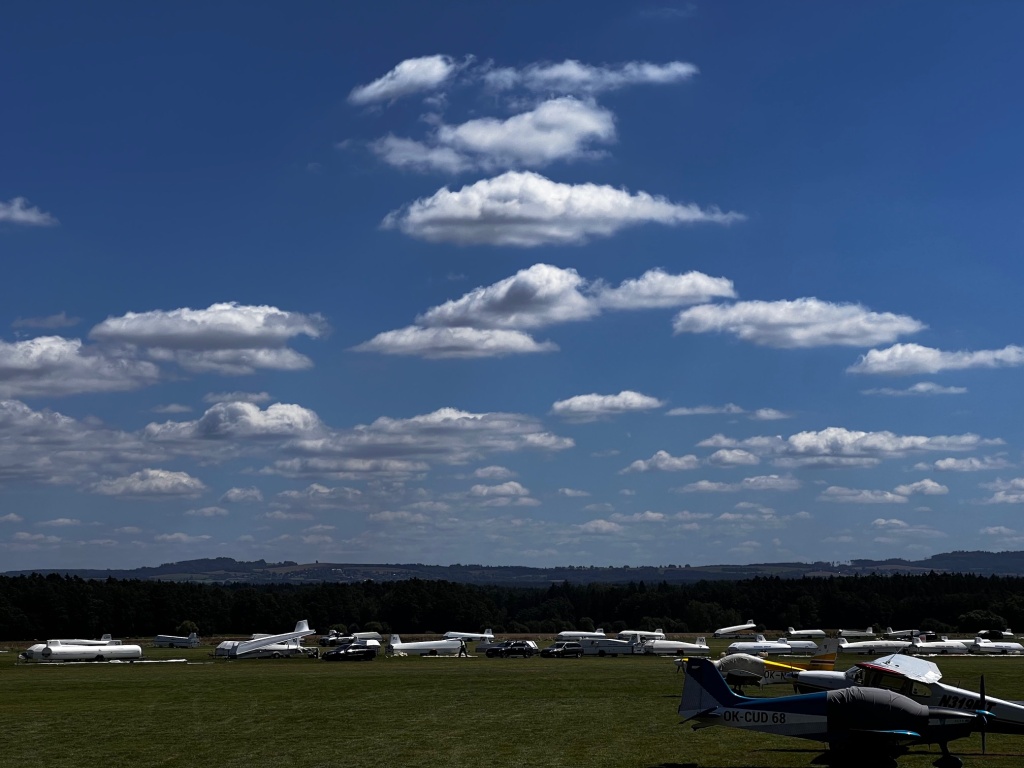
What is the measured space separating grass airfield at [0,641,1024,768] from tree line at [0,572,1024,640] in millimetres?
67807

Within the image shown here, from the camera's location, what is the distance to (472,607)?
5645 inches

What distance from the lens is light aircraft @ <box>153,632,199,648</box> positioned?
98812mm

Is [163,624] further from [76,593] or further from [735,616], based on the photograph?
[735,616]

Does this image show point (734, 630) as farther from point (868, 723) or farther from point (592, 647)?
point (868, 723)

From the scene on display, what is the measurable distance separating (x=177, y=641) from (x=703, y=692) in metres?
85.3

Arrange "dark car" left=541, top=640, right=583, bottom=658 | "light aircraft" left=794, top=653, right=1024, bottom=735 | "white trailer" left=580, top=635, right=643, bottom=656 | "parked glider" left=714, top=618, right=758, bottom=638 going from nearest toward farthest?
"light aircraft" left=794, top=653, right=1024, bottom=735 → "dark car" left=541, top=640, right=583, bottom=658 → "white trailer" left=580, top=635, right=643, bottom=656 → "parked glider" left=714, top=618, right=758, bottom=638

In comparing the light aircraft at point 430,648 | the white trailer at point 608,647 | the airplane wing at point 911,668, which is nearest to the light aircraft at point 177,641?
the light aircraft at point 430,648

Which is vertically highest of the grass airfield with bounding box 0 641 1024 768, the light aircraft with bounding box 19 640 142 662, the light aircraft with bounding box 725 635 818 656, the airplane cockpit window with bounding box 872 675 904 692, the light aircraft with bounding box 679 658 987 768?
the airplane cockpit window with bounding box 872 675 904 692

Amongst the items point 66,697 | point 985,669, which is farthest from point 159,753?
point 985,669

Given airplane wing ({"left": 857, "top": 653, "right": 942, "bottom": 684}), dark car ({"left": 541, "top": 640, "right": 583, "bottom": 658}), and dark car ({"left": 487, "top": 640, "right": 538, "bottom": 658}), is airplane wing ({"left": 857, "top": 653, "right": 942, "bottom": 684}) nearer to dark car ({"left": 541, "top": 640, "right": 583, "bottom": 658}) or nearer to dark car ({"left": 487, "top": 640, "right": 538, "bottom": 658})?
dark car ({"left": 541, "top": 640, "right": 583, "bottom": 658})

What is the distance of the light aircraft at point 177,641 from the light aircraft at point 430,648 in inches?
877

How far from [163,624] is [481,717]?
10395 centimetres

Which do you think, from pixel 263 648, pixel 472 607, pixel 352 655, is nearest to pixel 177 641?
pixel 263 648

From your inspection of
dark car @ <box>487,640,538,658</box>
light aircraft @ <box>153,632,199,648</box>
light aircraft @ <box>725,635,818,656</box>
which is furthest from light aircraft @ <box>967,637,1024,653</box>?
light aircraft @ <box>153,632,199,648</box>
